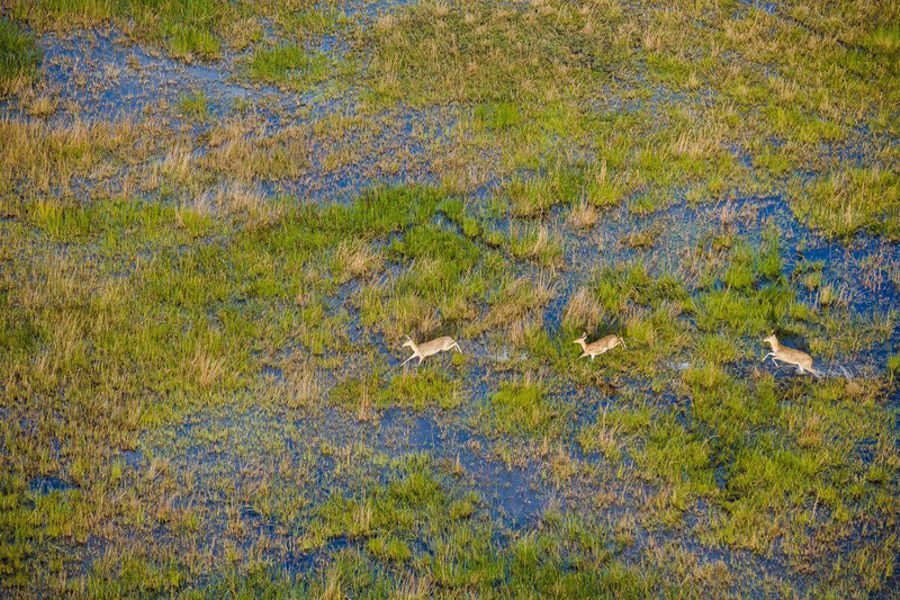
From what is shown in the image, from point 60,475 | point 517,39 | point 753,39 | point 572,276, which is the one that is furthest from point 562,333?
point 753,39

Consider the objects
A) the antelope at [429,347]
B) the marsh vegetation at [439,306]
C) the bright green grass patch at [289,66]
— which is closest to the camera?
the marsh vegetation at [439,306]

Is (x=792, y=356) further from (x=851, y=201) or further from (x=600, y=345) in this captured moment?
(x=851, y=201)

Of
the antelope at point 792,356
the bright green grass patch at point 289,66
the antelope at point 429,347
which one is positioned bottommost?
the antelope at point 429,347

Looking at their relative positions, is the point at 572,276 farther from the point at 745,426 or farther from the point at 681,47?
the point at 681,47

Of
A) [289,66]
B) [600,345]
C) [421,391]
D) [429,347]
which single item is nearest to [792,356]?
[600,345]

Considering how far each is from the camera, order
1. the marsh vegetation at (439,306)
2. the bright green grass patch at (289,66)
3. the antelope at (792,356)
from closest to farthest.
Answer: the marsh vegetation at (439,306)
the antelope at (792,356)
the bright green grass patch at (289,66)

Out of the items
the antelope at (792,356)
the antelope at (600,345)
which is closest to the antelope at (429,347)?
the antelope at (600,345)

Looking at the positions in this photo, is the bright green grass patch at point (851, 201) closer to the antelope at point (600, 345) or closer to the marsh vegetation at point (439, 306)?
the marsh vegetation at point (439, 306)
